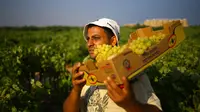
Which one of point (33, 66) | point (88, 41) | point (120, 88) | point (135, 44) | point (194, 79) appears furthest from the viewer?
point (33, 66)

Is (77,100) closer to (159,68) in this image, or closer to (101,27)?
(101,27)

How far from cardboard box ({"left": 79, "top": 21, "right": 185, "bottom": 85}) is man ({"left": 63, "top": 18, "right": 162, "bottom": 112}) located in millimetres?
56

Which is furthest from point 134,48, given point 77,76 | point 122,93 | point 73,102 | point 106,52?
point 73,102

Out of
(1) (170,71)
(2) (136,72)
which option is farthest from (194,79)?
(2) (136,72)

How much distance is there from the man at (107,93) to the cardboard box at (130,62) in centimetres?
6

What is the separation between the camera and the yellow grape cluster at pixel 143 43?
1893 millimetres

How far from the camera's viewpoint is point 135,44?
6.39 ft

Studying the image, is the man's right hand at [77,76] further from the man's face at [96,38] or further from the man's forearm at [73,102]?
the man's face at [96,38]

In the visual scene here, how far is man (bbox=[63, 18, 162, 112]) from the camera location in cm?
178

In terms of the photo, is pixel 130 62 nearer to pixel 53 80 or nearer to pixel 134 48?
pixel 134 48

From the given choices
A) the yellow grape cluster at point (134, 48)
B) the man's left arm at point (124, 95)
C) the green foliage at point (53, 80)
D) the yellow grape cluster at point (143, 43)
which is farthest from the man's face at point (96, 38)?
the green foliage at point (53, 80)

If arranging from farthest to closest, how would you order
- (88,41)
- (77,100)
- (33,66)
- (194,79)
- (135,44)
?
(33,66) → (194,79) → (88,41) → (77,100) → (135,44)

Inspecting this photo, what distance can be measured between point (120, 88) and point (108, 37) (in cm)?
66

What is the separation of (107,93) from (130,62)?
0.25 meters
